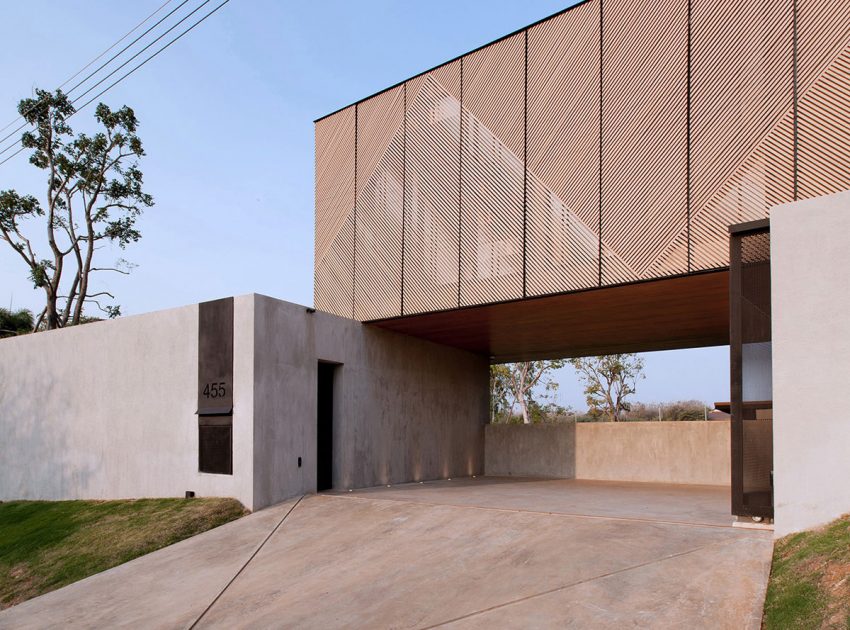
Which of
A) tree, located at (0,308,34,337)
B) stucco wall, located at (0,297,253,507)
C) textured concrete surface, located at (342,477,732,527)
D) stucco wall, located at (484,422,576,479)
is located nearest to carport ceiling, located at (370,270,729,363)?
stucco wall, located at (484,422,576,479)

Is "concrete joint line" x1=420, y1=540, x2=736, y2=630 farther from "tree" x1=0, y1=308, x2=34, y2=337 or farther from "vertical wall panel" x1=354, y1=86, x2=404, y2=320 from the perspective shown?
"tree" x1=0, y1=308, x2=34, y2=337

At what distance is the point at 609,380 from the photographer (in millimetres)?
36688

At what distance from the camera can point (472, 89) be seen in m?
13.5

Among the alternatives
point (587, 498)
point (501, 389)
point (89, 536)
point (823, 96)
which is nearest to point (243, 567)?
point (89, 536)

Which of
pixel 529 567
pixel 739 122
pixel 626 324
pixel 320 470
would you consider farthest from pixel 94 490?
pixel 739 122

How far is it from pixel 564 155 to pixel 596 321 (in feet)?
14.6

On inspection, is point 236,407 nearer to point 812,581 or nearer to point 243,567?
point 243,567

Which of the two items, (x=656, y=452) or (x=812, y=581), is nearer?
(x=812, y=581)

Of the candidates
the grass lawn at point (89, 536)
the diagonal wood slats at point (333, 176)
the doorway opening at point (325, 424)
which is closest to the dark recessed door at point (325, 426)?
the doorway opening at point (325, 424)

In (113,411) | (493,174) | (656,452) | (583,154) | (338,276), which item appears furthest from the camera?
(656,452)

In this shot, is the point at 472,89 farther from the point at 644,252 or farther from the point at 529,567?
the point at 529,567

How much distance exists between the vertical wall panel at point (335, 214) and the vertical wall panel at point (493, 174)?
3149 mm

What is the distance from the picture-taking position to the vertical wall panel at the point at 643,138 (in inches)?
412

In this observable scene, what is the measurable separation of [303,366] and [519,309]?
169 inches
